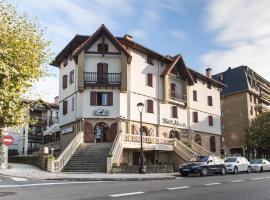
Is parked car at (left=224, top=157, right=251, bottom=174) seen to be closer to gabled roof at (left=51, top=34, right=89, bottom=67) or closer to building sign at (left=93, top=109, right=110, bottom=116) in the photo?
building sign at (left=93, top=109, right=110, bottom=116)

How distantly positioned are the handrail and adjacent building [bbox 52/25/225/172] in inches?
60.0

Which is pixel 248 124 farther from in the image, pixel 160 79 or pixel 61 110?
pixel 61 110

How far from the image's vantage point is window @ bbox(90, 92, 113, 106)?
33656 mm

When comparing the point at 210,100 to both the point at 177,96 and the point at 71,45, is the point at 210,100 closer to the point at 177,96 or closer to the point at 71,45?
the point at 177,96

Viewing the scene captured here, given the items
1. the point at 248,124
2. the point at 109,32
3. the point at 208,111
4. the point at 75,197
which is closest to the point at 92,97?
the point at 109,32

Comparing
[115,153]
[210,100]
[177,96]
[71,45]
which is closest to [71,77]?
[71,45]

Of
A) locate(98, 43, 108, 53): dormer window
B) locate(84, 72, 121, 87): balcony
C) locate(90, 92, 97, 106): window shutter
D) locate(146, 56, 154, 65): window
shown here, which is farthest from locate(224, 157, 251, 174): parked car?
locate(98, 43, 108, 53): dormer window

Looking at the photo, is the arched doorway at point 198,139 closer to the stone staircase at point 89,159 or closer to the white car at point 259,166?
the white car at point 259,166

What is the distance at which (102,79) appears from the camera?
3397 cm

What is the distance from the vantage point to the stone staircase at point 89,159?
26234 mm

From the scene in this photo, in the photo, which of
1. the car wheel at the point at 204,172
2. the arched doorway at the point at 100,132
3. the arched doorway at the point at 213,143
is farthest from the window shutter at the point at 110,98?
the arched doorway at the point at 213,143

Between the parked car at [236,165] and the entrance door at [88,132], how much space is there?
12.2 m

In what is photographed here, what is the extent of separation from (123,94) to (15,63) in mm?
20507

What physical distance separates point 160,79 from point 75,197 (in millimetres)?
28729
